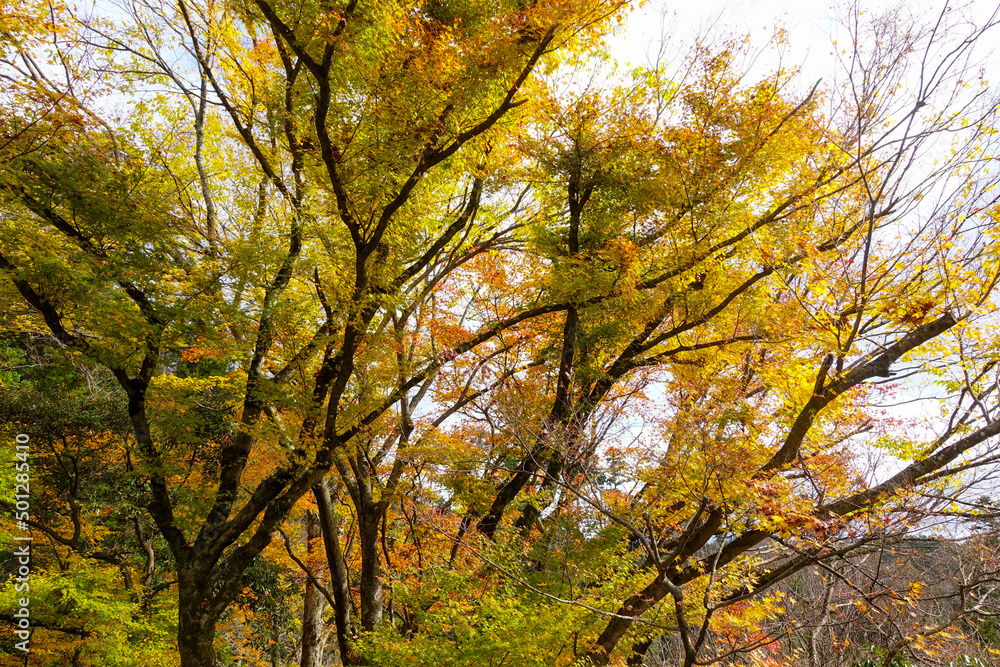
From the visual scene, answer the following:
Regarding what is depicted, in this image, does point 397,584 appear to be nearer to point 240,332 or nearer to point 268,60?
point 240,332

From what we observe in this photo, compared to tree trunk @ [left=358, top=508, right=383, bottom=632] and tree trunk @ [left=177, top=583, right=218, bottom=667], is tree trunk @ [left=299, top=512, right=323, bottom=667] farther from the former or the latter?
tree trunk @ [left=177, top=583, right=218, bottom=667]

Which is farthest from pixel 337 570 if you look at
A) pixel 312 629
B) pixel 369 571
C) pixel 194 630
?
pixel 312 629

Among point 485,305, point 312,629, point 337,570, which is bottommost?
point 312,629

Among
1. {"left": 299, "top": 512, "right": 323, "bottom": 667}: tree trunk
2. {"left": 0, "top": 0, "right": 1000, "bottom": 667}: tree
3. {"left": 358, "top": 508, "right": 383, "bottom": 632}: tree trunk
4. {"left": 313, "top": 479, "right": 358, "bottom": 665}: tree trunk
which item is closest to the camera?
{"left": 0, "top": 0, "right": 1000, "bottom": 667}: tree

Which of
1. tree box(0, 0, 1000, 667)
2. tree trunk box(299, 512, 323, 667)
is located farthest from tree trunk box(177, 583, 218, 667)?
tree trunk box(299, 512, 323, 667)

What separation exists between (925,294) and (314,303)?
7258 millimetres

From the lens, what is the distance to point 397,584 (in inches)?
268

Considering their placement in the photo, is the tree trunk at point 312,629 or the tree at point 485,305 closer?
the tree at point 485,305

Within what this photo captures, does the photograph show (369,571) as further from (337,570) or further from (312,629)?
(312,629)

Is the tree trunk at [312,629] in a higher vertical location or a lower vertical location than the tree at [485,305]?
lower

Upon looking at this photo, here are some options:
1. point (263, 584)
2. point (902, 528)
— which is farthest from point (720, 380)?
point (263, 584)

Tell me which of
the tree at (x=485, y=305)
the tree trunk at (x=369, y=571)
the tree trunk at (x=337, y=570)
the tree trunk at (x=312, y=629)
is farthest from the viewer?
the tree trunk at (x=312, y=629)

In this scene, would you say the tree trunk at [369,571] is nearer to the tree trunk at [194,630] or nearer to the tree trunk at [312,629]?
the tree trunk at [194,630]

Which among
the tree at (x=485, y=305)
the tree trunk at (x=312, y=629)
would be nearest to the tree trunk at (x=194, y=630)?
the tree at (x=485, y=305)
